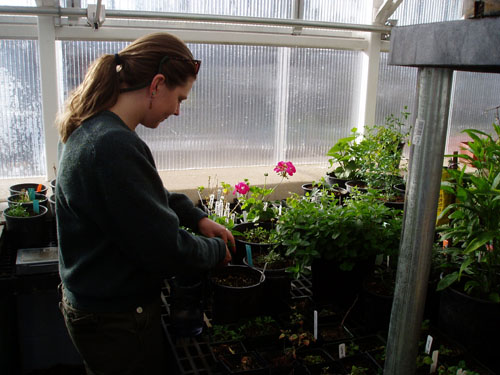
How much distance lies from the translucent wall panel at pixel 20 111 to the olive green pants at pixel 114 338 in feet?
7.85

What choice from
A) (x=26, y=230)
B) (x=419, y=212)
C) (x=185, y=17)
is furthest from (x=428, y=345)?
(x=185, y=17)

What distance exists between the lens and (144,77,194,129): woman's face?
1466 millimetres

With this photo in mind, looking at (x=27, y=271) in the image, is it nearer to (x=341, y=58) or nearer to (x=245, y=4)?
(x=245, y=4)

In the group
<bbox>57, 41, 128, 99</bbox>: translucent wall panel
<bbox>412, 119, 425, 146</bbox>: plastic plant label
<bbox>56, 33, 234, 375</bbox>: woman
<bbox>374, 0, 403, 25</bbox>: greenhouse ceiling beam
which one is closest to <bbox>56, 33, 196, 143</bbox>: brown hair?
<bbox>56, 33, 234, 375</bbox>: woman

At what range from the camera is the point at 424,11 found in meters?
4.58

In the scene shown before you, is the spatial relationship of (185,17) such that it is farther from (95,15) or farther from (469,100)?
(469,100)

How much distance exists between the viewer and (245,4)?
12.6 ft

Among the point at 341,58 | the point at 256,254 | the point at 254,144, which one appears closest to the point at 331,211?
the point at 256,254

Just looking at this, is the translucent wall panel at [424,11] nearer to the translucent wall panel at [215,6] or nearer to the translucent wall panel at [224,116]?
the translucent wall panel at [215,6]

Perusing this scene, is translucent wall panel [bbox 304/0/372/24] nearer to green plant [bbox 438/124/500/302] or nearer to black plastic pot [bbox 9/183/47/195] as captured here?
green plant [bbox 438/124/500/302]

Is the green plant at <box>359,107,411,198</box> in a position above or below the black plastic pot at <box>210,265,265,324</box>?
above

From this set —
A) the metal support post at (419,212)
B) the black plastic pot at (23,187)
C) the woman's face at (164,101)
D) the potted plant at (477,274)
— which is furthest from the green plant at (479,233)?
the black plastic pot at (23,187)

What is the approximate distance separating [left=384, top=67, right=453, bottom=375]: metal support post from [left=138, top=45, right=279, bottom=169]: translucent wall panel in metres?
2.98

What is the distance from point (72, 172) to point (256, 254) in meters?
1.47
